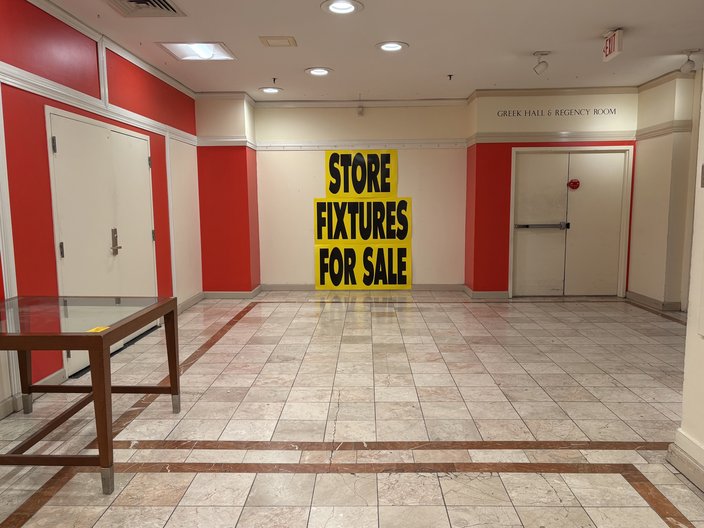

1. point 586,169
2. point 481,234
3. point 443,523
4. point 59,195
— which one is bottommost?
point 443,523

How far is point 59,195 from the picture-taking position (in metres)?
3.95

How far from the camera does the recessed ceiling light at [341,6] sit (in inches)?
156

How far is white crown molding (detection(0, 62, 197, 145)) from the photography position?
3.40m

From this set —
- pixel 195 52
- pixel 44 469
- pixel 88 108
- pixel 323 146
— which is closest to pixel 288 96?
pixel 323 146

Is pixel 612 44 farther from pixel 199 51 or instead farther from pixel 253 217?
pixel 253 217

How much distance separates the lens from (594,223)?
7.38m

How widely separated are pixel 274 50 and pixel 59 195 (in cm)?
265

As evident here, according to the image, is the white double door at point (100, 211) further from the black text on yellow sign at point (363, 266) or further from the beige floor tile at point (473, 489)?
the beige floor tile at point (473, 489)

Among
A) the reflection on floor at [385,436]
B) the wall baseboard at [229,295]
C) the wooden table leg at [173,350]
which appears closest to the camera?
the reflection on floor at [385,436]

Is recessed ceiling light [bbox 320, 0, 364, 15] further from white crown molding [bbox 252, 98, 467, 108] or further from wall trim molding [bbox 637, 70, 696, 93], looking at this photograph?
wall trim molding [bbox 637, 70, 696, 93]

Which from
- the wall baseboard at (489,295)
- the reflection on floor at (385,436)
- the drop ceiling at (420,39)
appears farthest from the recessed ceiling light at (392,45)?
the wall baseboard at (489,295)

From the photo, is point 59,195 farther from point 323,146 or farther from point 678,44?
point 678,44

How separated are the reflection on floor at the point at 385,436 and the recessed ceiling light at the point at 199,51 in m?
3.16

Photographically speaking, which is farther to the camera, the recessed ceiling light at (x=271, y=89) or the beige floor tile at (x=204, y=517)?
the recessed ceiling light at (x=271, y=89)
